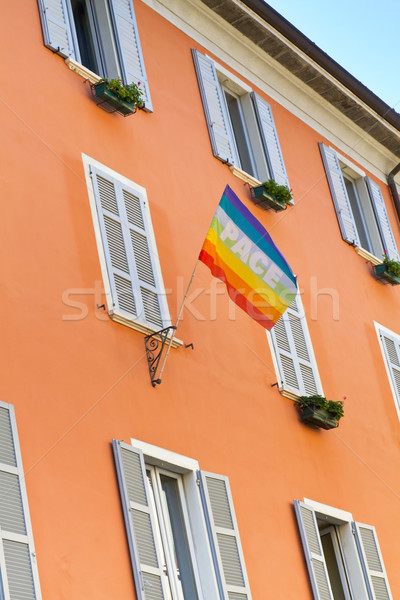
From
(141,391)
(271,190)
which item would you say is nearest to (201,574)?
(141,391)

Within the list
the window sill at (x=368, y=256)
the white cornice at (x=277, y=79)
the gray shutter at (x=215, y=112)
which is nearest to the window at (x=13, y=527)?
the gray shutter at (x=215, y=112)

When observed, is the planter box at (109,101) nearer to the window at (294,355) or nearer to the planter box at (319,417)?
the window at (294,355)

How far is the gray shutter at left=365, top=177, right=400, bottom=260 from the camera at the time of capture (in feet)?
56.0

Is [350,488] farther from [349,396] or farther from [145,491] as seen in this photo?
[145,491]

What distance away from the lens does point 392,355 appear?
15.6 meters

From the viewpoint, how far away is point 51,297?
9.69 m

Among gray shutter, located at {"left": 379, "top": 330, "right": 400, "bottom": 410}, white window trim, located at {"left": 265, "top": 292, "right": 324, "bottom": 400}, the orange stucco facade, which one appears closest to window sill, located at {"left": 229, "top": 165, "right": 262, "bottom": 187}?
the orange stucco facade

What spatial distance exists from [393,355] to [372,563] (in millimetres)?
3887

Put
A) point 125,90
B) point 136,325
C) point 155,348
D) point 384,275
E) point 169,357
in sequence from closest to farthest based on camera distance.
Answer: point 136,325, point 155,348, point 169,357, point 125,90, point 384,275

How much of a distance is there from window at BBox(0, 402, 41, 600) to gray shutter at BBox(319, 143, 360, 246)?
8.49 meters

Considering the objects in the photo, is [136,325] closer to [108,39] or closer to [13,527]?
[13,527]

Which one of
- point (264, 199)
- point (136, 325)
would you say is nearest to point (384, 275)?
point (264, 199)

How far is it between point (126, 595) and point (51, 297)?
263cm

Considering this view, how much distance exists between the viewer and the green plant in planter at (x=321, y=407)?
12648 millimetres
